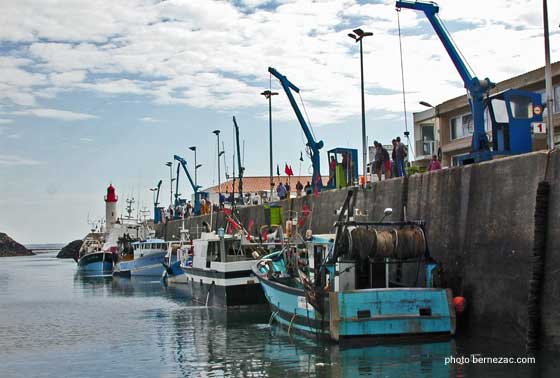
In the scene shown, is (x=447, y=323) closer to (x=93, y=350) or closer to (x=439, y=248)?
(x=439, y=248)

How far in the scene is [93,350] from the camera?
1941 cm

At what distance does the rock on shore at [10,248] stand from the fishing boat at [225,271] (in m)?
164

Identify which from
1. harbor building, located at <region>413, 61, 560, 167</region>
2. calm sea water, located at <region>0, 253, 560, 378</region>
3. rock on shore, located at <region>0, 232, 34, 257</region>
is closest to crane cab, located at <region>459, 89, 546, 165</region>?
calm sea water, located at <region>0, 253, 560, 378</region>

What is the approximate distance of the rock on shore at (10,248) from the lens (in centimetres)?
18211

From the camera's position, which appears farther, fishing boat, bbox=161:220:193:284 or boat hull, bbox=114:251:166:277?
boat hull, bbox=114:251:166:277

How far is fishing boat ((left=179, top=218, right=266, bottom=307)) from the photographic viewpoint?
2638 centimetres

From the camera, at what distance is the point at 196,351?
61.5 feet

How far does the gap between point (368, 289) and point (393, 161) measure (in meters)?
9.45

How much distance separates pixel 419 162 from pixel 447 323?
3067 cm

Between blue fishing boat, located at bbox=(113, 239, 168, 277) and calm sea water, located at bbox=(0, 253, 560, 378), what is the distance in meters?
22.9

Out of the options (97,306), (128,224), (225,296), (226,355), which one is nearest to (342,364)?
(226,355)

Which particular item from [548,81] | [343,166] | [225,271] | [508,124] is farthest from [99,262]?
[548,81]

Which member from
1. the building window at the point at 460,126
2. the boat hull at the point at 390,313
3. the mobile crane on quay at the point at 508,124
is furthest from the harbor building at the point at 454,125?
the boat hull at the point at 390,313

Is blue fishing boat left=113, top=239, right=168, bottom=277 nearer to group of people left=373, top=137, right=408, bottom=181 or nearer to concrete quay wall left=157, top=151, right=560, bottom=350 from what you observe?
group of people left=373, top=137, right=408, bottom=181
